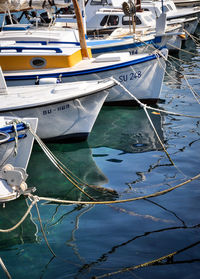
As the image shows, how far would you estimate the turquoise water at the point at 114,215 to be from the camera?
491cm

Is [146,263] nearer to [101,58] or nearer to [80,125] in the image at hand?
[80,125]

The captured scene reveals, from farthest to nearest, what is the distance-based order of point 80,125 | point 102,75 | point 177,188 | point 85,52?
1. point 85,52
2. point 102,75
3. point 80,125
4. point 177,188

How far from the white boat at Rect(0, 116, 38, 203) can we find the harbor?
17mm

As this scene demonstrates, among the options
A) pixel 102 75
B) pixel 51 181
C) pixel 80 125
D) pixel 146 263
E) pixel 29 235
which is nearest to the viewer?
pixel 146 263

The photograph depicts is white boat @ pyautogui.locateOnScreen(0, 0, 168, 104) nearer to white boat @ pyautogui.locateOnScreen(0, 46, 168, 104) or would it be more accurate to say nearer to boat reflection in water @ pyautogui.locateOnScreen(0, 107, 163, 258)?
white boat @ pyautogui.locateOnScreen(0, 46, 168, 104)

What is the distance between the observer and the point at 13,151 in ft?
22.0

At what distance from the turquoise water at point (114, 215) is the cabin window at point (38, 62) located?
7.73 ft

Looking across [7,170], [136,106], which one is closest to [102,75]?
[136,106]

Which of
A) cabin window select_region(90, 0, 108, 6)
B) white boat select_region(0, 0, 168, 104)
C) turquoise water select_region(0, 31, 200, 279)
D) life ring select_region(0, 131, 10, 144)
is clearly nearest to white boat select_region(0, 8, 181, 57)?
white boat select_region(0, 0, 168, 104)

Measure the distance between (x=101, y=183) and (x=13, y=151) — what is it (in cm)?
161

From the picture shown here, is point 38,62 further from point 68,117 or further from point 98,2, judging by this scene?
point 98,2

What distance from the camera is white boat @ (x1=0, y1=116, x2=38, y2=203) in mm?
5754

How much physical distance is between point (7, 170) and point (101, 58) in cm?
583

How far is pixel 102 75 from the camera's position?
10.4m
